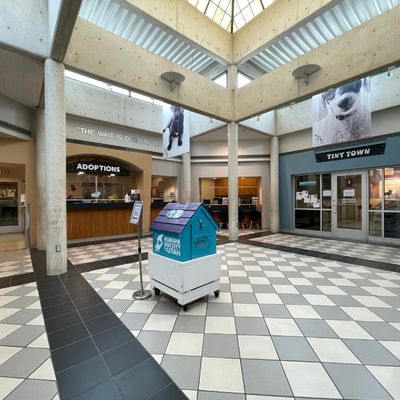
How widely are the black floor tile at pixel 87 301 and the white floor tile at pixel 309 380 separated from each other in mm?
2410

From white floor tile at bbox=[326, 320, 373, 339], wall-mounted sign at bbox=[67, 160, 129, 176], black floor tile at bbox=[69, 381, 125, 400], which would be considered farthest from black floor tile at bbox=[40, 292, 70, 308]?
wall-mounted sign at bbox=[67, 160, 129, 176]

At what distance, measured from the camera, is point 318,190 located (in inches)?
324

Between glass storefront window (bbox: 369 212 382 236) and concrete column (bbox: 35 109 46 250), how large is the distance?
9635 mm

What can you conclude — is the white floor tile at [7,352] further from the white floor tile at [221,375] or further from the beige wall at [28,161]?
the beige wall at [28,161]

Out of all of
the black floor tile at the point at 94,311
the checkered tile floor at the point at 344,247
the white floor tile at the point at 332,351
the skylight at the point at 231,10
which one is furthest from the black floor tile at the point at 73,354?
the skylight at the point at 231,10

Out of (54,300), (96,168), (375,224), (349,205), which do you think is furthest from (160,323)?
(349,205)

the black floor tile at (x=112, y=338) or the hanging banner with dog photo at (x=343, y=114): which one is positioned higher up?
the hanging banner with dog photo at (x=343, y=114)

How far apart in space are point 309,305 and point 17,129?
7.68 m

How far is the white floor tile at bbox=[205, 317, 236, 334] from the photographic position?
237 cm

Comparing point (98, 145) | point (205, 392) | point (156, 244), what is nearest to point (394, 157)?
point (156, 244)

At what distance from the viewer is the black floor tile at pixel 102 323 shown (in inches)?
94.6

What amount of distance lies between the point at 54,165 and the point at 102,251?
9.04 ft

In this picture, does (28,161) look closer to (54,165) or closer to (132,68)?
(54,165)

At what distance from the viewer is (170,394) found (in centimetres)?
159
